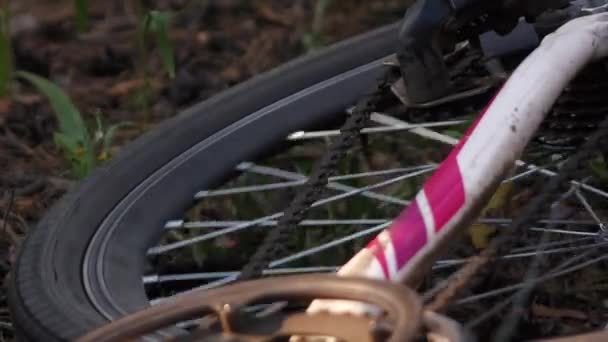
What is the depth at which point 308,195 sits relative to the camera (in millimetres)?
1211

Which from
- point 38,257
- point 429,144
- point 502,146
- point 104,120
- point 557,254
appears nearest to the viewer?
point 502,146

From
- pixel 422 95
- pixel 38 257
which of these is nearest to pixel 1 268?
pixel 38 257

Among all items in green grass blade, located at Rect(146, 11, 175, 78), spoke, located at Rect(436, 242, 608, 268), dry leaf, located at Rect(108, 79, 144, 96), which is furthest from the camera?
dry leaf, located at Rect(108, 79, 144, 96)

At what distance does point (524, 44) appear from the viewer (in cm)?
159

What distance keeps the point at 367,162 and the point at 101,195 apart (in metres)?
0.49

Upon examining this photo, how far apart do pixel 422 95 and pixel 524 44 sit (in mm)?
273

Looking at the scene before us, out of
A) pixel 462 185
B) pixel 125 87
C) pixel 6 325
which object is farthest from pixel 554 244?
pixel 125 87

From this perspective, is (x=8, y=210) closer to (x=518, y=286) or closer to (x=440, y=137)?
(x=440, y=137)

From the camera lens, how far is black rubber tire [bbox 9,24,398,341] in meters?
1.28

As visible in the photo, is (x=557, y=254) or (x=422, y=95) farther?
(x=557, y=254)

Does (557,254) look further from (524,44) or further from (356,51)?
(356,51)

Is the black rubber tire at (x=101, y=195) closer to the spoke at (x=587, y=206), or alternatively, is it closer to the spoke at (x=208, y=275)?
the spoke at (x=208, y=275)

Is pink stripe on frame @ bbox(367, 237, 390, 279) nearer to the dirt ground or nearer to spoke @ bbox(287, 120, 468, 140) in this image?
spoke @ bbox(287, 120, 468, 140)

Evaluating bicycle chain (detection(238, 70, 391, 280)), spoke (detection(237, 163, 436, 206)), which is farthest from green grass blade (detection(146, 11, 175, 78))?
bicycle chain (detection(238, 70, 391, 280))
